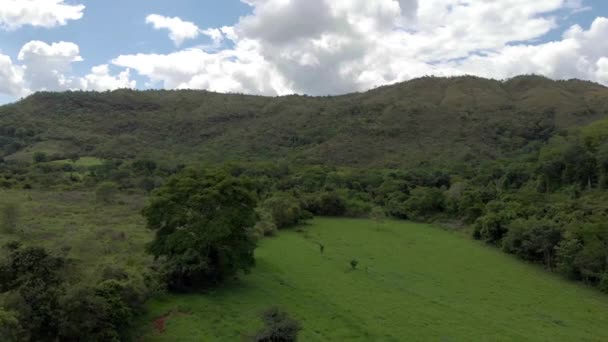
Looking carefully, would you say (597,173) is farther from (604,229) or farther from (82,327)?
(82,327)

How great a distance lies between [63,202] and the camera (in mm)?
60969

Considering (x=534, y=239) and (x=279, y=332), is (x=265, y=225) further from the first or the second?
(x=279, y=332)

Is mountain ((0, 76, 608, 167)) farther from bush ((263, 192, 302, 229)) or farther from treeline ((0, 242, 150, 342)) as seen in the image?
treeline ((0, 242, 150, 342))

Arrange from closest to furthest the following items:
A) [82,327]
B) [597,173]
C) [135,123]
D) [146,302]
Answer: [82,327], [146,302], [597,173], [135,123]

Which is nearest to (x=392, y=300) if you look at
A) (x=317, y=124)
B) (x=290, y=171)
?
(x=290, y=171)

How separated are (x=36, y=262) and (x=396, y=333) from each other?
19971 mm

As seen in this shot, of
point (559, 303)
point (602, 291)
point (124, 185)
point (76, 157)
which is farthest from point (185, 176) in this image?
point (76, 157)

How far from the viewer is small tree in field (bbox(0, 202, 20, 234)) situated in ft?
133

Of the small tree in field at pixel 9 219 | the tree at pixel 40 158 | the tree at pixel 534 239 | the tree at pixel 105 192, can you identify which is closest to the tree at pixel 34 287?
the small tree in field at pixel 9 219

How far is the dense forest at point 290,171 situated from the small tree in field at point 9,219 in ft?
0.37

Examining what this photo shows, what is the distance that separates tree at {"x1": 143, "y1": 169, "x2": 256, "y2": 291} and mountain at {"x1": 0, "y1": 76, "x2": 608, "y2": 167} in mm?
89279

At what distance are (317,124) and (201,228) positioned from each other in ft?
429

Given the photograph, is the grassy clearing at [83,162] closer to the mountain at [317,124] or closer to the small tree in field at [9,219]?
the mountain at [317,124]

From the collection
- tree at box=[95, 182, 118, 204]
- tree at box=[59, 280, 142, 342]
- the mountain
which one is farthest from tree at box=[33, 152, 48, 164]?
tree at box=[59, 280, 142, 342]
